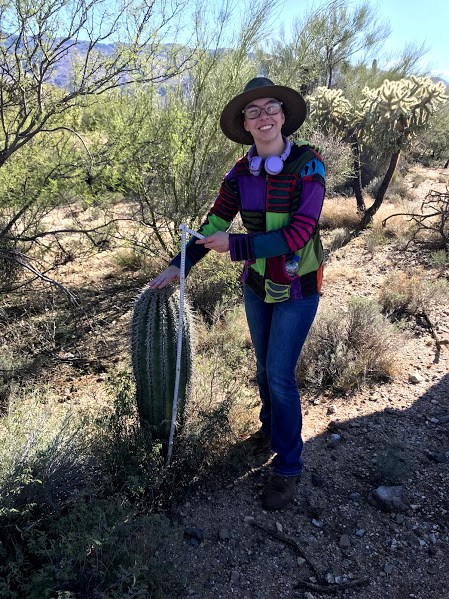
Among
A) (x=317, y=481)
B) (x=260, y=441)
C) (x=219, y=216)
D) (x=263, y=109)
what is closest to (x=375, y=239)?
(x=260, y=441)

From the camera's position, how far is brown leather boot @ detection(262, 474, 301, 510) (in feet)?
8.98

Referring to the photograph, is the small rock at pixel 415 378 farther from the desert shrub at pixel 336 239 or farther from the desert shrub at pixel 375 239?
the desert shrub at pixel 336 239

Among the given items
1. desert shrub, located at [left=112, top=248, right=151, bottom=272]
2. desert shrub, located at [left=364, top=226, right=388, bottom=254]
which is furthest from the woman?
desert shrub, located at [left=364, top=226, right=388, bottom=254]

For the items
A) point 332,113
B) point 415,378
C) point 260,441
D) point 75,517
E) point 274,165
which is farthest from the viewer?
point 332,113

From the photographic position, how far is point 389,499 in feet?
9.16

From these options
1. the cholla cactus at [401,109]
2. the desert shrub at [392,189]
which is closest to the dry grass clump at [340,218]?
the cholla cactus at [401,109]

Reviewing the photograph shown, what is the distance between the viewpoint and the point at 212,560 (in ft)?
8.00

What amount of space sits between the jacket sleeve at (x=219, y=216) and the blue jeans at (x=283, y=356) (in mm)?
367

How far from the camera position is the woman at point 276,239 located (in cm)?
226

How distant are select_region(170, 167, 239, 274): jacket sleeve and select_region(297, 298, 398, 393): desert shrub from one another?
75.0 inches

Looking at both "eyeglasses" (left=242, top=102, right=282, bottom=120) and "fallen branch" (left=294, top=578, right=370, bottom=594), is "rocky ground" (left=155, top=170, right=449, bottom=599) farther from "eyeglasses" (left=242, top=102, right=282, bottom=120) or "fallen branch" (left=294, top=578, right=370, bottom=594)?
"eyeglasses" (left=242, top=102, right=282, bottom=120)

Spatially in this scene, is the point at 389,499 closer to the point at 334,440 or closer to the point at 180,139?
the point at 334,440

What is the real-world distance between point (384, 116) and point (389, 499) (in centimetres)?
936

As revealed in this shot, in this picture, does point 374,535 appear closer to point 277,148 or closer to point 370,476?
point 370,476
